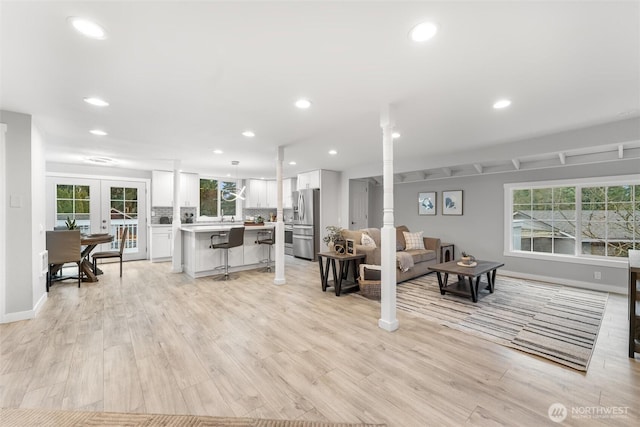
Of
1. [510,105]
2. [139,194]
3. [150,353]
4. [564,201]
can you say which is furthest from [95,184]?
[564,201]

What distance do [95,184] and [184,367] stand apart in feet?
21.4

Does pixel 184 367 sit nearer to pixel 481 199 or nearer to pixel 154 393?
pixel 154 393

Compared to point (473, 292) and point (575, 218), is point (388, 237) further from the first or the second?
point (575, 218)

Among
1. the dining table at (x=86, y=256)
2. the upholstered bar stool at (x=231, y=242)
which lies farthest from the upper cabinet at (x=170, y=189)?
the upholstered bar stool at (x=231, y=242)

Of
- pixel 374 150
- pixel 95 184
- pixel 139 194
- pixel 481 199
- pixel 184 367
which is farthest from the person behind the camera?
pixel 139 194

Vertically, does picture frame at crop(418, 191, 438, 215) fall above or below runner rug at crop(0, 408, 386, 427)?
above

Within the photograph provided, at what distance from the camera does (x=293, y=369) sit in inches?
86.2

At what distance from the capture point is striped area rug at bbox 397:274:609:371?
257 cm

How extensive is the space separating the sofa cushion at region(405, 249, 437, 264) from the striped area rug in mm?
577

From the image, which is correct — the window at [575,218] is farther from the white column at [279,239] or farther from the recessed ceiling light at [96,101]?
the recessed ceiling light at [96,101]

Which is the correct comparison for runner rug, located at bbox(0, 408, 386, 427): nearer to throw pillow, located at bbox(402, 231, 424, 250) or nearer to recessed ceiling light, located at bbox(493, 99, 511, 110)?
recessed ceiling light, located at bbox(493, 99, 511, 110)

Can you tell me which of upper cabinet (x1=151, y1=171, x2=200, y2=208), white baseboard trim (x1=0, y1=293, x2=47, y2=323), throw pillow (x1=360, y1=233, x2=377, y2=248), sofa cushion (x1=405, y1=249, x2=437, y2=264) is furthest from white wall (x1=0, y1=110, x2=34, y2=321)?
sofa cushion (x1=405, y1=249, x2=437, y2=264)

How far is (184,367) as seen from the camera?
7.25ft

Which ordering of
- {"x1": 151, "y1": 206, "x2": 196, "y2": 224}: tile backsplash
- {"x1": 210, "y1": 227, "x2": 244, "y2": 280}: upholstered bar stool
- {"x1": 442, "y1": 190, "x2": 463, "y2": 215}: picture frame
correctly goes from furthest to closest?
{"x1": 151, "y1": 206, "x2": 196, "y2": 224}: tile backsplash
{"x1": 442, "y1": 190, "x2": 463, "y2": 215}: picture frame
{"x1": 210, "y1": 227, "x2": 244, "y2": 280}: upholstered bar stool
